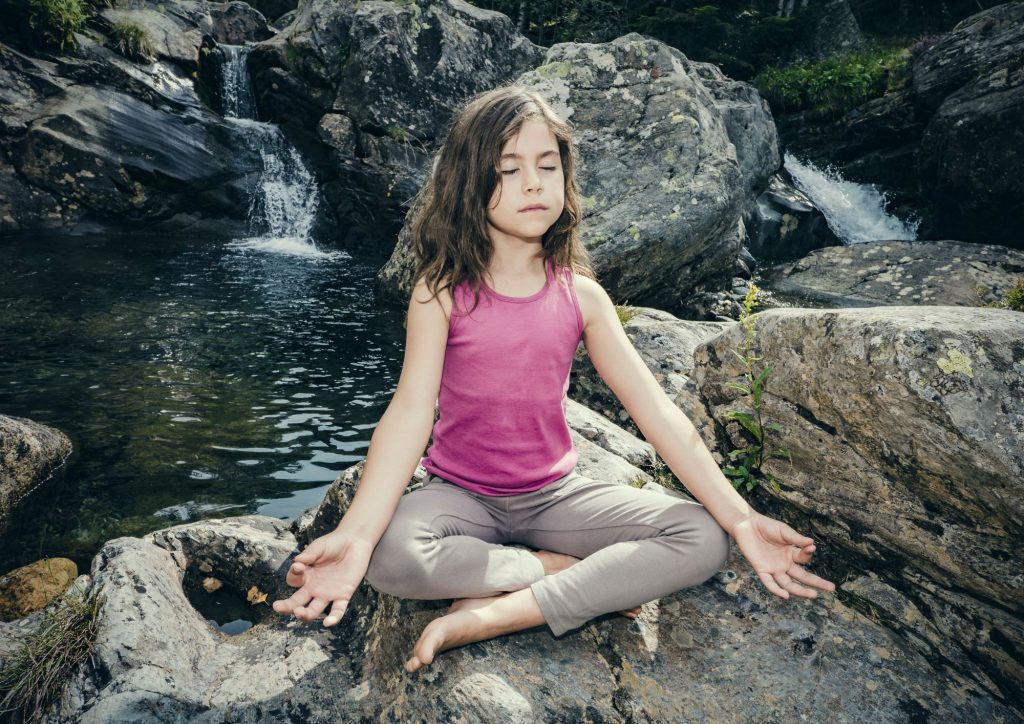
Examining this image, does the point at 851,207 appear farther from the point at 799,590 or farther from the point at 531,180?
the point at 799,590

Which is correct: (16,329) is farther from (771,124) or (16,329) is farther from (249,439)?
(771,124)

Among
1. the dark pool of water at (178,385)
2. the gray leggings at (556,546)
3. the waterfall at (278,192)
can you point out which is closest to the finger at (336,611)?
the gray leggings at (556,546)

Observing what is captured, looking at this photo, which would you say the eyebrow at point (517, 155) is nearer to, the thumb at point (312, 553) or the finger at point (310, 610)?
the thumb at point (312, 553)

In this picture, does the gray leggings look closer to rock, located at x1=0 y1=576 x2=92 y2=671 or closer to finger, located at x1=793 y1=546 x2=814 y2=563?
finger, located at x1=793 y1=546 x2=814 y2=563

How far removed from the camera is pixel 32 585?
3279mm

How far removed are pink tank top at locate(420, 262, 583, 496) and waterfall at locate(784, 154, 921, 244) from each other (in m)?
12.4

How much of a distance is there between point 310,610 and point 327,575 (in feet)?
0.46

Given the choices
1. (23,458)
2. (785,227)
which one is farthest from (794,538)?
(785,227)

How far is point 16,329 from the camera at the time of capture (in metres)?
6.97

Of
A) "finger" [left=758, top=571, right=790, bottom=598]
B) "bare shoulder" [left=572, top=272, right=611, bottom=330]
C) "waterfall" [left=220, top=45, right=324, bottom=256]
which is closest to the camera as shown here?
"finger" [left=758, top=571, right=790, bottom=598]

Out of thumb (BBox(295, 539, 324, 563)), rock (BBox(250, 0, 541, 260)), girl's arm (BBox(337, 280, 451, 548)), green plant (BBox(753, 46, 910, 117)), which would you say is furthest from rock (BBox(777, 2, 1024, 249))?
thumb (BBox(295, 539, 324, 563))

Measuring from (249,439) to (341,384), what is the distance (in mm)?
1374

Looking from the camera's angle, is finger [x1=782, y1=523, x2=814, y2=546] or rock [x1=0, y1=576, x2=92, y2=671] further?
rock [x1=0, y1=576, x2=92, y2=671]

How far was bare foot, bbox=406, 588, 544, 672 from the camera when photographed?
207 cm
